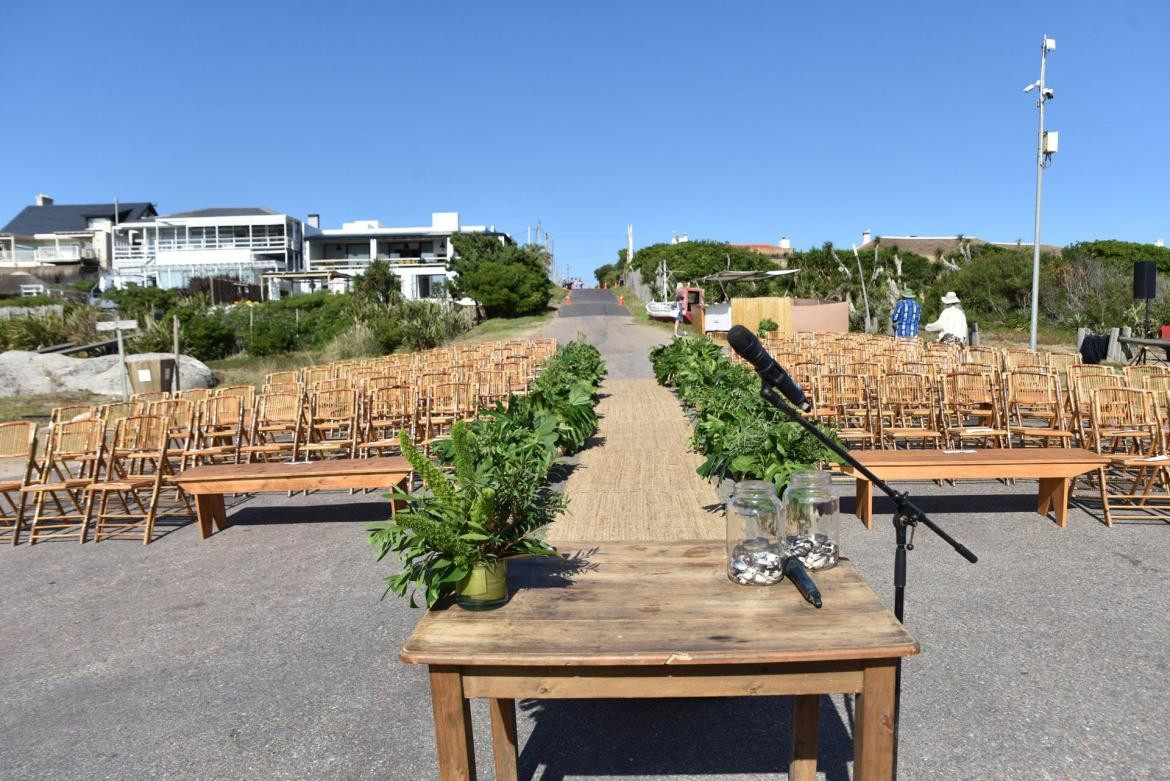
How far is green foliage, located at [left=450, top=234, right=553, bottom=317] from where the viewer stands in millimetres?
41094

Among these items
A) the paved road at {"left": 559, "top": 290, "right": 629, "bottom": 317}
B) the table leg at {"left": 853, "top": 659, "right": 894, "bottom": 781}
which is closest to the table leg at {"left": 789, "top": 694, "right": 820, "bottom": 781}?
the table leg at {"left": 853, "top": 659, "right": 894, "bottom": 781}

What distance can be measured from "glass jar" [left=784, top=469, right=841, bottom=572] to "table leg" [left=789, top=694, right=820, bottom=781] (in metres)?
0.47

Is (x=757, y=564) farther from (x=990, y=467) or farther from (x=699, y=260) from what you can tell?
(x=699, y=260)

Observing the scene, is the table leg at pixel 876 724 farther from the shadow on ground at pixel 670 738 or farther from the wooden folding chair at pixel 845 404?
the wooden folding chair at pixel 845 404

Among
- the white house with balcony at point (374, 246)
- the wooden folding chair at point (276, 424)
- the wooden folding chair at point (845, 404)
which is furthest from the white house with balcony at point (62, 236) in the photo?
the wooden folding chair at point (845, 404)

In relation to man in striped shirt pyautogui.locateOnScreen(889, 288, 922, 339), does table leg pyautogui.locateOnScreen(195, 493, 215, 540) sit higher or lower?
lower

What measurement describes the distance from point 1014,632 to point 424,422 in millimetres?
6695

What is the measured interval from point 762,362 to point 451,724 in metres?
1.40

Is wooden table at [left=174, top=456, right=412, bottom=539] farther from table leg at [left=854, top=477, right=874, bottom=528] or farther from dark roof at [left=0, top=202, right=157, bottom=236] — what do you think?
dark roof at [left=0, top=202, right=157, bottom=236]

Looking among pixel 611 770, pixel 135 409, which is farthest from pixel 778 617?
pixel 135 409

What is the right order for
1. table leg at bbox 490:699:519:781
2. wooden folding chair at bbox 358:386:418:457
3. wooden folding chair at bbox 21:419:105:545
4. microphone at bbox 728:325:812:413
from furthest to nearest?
wooden folding chair at bbox 358:386:418:457
wooden folding chair at bbox 21:419:105:545
table leg at bbox 490:699:519:781
microphone at bbox 728:325:812:413

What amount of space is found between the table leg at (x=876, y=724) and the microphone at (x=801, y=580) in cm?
29

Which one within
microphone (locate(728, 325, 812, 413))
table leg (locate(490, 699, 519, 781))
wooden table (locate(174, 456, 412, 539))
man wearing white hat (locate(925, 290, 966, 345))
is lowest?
table leg (locate(490, 699, 519, 781))

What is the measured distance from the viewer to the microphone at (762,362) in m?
2.21
